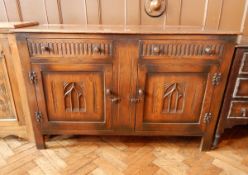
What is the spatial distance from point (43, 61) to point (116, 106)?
20.4 inches

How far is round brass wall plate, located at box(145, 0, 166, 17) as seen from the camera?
1.45 meters

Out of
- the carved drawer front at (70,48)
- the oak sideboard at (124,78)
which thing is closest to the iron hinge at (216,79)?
the oak sideboard at (124,78)

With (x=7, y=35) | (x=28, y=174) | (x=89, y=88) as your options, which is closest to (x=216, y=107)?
(x=89, y=88)

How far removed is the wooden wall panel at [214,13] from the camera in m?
1.48

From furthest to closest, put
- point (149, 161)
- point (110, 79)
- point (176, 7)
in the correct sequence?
point (176, 7)
point (149, 161)
point (110, 79)

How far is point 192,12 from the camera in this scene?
1.49 meters

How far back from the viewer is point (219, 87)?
1150mm

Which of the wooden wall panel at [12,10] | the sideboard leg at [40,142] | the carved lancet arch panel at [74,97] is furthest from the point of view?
the wooden wall panel at [12,10]

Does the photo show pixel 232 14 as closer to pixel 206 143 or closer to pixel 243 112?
pixel 243 112

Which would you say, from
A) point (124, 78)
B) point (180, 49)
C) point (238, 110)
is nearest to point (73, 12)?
point (124, 78)

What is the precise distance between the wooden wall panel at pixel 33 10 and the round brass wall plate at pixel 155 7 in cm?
82

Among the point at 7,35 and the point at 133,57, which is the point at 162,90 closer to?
the point at 133,57

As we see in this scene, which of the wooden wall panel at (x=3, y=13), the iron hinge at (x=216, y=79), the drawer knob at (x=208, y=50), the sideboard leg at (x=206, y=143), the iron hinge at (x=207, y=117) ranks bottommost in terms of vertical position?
the sideboard leg at (x=206, y=143)

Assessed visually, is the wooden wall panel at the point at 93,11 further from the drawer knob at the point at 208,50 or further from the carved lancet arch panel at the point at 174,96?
the drawer knob at the point at 208,50
